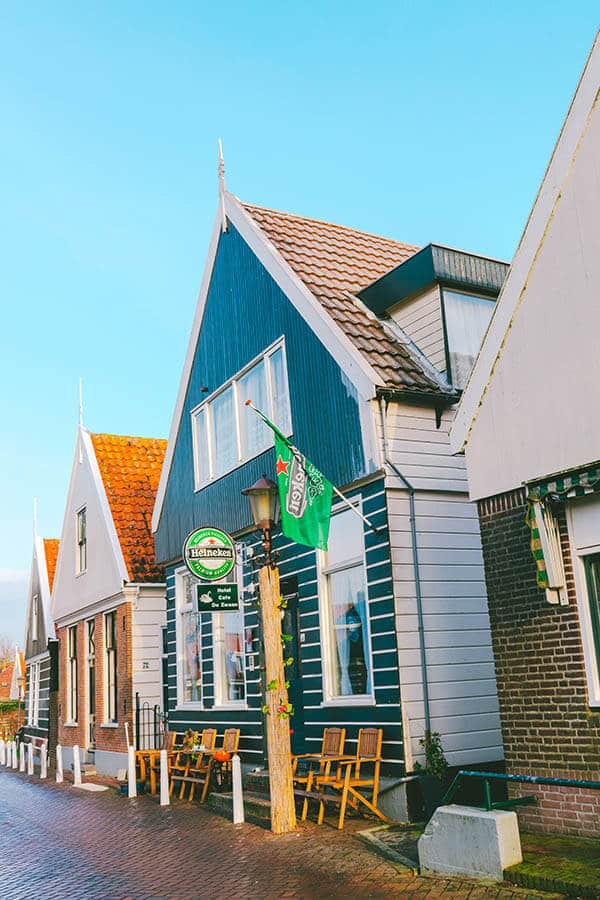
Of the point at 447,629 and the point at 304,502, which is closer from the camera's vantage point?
the point at 304,502

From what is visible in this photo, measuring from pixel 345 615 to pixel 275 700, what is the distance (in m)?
1.76

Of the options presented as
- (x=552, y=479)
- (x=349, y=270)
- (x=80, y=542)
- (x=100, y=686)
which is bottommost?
(x=100, y=686)

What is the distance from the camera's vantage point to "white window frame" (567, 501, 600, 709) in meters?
8.21

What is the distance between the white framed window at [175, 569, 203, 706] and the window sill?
4.83 metres

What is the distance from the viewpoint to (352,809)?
11.2 meters

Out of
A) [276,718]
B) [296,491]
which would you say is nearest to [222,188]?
[296,491]

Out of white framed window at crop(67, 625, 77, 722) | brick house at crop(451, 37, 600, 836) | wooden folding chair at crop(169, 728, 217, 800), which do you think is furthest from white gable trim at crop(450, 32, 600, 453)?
white framed window at crop(67, 625, 77, 722)

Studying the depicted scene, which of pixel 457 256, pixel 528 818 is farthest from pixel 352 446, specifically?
pixel 528 818

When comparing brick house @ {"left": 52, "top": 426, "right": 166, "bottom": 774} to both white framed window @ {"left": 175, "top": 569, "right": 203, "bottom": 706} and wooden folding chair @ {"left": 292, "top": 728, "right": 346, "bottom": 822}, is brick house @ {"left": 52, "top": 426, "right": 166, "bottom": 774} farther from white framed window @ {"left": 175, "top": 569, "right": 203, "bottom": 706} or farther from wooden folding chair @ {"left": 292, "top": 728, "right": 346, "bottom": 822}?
wooden folding chair @ {"left": 292, "top": 728, "right": 346, "bottom": 822}

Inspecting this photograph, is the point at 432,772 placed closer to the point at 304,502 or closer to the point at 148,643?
the point at 304,502

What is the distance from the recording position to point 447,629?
1139 cm

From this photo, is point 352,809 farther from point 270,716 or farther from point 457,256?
point 457,256

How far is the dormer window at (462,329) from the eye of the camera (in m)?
12.3

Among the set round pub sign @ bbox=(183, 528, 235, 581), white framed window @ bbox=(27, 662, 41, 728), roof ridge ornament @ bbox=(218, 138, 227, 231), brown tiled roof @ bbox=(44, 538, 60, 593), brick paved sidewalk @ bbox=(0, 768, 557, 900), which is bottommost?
brick paved sidewalk @ bbox=(0, 768, 557, 900)
